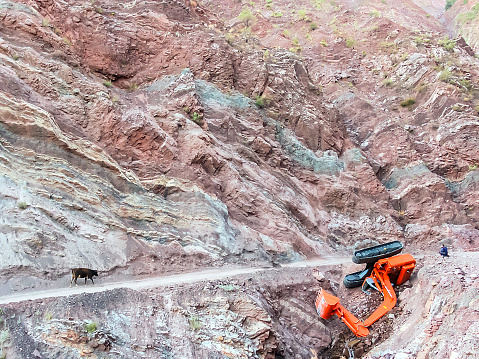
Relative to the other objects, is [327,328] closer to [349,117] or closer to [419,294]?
[419,294]

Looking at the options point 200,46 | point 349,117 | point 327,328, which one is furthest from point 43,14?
point 349,117

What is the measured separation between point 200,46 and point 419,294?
14244 mm

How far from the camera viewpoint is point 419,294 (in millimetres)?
9062

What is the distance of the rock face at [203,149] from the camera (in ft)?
31.7

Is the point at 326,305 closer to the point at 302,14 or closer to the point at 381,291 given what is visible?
the point at 381,291

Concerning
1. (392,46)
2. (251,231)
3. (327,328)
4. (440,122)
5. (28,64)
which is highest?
(392,46)

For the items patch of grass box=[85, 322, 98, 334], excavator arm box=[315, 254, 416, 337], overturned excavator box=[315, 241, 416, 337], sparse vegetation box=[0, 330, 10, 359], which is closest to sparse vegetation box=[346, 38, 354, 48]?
overturned excavator box=[315, 241, 416, 337]

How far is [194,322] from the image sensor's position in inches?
313

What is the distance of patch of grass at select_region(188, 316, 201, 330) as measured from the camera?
7.87 meters

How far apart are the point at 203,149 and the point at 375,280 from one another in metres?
7.42

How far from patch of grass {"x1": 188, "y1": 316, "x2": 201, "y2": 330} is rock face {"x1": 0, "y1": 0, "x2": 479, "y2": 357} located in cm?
127

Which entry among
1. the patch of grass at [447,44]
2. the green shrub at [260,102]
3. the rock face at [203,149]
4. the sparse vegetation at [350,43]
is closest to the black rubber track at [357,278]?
the rock face at [203,149]

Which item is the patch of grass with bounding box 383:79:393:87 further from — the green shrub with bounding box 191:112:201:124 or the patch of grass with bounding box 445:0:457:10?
the patch of grass with bounding box 445:0:457:10

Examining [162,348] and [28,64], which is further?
[28,64]
